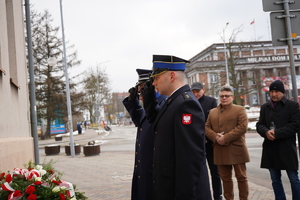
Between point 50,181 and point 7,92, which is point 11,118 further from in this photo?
point 50,181

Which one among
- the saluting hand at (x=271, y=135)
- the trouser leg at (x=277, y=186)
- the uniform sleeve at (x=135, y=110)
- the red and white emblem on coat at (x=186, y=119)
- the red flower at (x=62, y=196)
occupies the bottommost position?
the trouser leg at (x=277, y=186)

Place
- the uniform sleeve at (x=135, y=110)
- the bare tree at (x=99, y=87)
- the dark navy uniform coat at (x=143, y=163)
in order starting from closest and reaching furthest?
the dark navy uniform coat at (x=143, y=163)
the uniform sleeve at (x=135, y=110)
the bare tree at (x=99, y=87)

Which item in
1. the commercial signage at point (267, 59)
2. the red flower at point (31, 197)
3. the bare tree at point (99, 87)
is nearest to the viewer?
the red flower at point (31, 197)

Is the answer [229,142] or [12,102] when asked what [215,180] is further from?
[12,102]

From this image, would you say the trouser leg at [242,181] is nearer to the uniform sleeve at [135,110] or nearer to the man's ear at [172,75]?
the uniform sleeve at [135,110]

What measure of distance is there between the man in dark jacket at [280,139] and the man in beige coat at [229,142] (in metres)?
0.36

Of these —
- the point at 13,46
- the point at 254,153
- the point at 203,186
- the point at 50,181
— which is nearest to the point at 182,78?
the point at 203,186

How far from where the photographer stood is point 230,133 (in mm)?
5715

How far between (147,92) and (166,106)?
38 cm

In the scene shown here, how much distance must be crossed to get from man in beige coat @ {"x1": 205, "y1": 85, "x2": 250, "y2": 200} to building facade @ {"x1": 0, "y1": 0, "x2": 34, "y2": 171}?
347cm

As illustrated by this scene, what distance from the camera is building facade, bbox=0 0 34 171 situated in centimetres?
642

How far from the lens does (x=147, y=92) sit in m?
Answer: 3.62

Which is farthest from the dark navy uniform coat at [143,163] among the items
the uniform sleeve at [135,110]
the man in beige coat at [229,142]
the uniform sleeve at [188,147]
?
the man in beige coat at [229,142]

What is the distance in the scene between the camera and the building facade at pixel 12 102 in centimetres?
642
